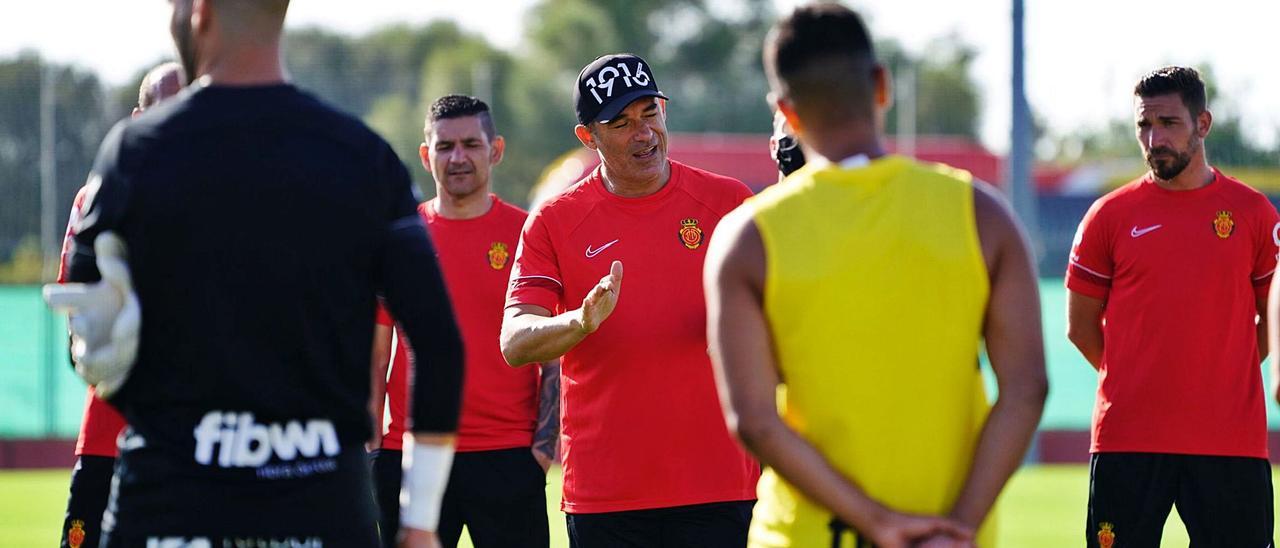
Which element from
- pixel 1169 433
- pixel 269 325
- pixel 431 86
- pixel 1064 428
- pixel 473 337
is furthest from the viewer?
pixel 431 86

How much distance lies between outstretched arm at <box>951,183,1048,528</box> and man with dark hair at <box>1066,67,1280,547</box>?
290 centimetres

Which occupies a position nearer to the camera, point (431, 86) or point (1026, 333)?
point (1026, 333)

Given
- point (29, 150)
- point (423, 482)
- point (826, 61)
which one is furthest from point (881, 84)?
point (29, 150)

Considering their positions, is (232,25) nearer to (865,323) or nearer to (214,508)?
(214,508)

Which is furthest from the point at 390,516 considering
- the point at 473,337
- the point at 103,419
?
the point at 103,419

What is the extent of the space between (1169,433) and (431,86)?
18.7 meters

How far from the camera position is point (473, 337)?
6.68m

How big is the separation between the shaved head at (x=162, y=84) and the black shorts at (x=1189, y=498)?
362 centimetres

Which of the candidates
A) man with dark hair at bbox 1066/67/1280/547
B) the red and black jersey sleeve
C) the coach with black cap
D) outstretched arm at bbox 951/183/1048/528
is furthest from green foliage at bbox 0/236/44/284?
outstretched arm at bbox 951/183/1048/528

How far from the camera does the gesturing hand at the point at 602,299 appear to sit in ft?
15.7

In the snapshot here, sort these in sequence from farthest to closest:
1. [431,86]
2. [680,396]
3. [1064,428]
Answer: [431,86] < [1064,428] < [680,396]

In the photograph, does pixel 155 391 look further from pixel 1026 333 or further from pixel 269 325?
pixel 1026 333

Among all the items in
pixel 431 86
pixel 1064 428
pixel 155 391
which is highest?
pixel 431 86

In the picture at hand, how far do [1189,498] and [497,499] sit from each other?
2.64 m
